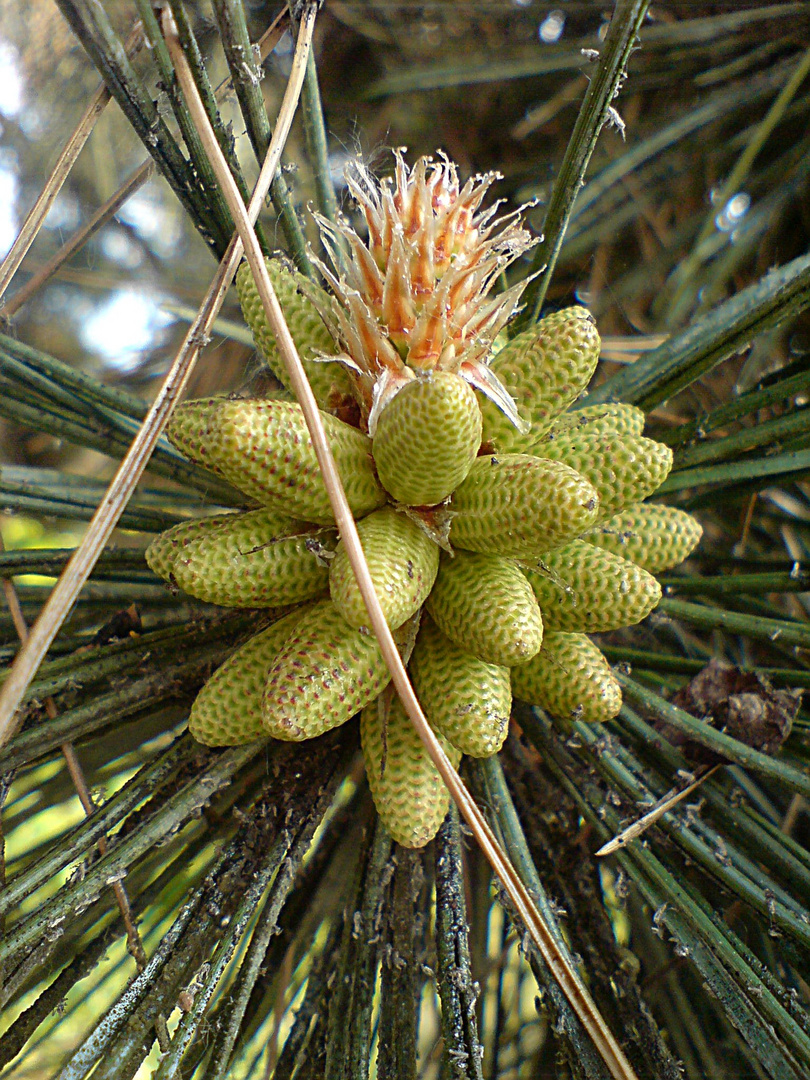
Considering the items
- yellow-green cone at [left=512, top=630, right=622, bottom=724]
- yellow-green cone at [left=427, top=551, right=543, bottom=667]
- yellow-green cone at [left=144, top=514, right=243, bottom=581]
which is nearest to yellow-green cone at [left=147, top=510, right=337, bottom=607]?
yellow-green cone at [left=144, top=514, right=243, bottom=581]

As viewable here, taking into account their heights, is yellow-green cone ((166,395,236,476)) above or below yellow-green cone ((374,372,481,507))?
above

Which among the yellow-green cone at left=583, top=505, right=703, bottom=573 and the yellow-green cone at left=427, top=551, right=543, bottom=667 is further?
the yellow-green cone at left=583, top=505, right=703, bottom=573

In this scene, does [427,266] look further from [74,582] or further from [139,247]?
[139,247]

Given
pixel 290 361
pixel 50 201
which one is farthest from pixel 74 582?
pixel 50 201

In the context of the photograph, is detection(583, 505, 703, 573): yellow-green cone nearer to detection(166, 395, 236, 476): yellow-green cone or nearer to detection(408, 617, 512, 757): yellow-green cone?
detection(408, 617, 512, 757): yellow-green cone

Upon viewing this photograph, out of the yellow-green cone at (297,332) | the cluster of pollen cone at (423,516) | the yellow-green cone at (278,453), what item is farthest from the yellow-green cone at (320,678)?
the yellow-green cone at (297,332)

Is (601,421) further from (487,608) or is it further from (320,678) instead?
(320,678)
